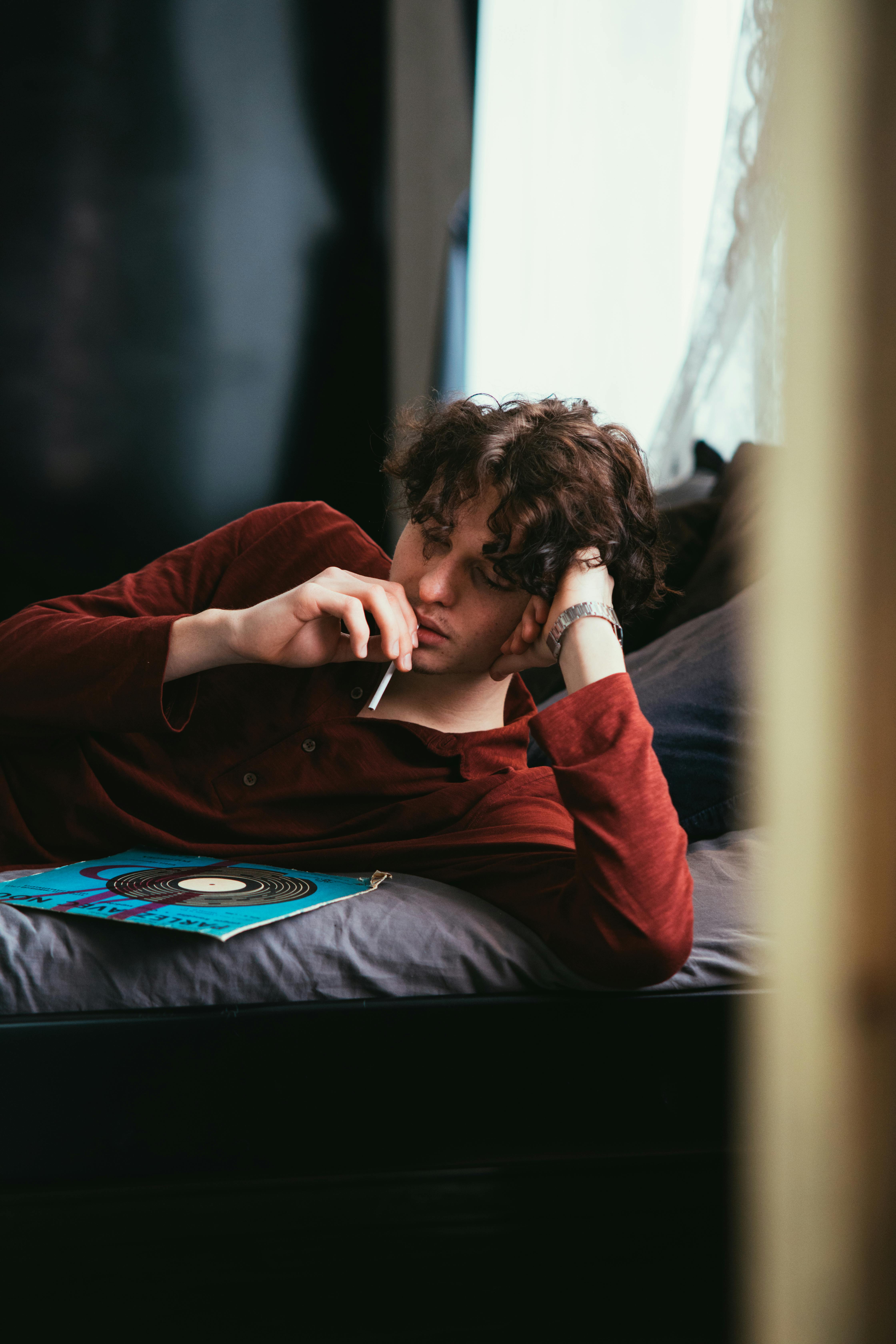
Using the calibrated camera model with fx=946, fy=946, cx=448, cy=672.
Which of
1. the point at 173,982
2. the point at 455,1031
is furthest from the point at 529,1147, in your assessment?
the point at 173,982

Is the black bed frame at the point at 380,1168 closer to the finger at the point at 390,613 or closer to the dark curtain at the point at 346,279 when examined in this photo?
the finger at the point at 390,613

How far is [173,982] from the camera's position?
2.48ft

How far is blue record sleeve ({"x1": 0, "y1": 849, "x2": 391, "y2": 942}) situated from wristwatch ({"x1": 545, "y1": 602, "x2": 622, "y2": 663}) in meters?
0.28

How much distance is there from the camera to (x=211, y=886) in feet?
Result: 2.68

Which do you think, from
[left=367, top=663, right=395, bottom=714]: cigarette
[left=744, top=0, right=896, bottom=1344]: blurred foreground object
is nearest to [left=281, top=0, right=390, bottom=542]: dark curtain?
[left=367, top=663, right=395, bottom=714]: cigarette

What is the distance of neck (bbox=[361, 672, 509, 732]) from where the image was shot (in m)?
1.03

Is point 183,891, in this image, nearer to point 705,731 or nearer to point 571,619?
point 571,619

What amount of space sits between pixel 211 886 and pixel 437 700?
1.08ft

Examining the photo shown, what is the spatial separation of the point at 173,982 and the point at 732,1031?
456 millimetres

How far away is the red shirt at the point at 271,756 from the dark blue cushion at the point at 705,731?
15 centimetres

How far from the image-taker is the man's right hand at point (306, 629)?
858 millimetres

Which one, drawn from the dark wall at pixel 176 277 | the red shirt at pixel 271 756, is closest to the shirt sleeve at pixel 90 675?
the red shirt at pixel 271 756

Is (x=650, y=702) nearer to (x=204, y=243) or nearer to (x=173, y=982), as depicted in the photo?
(x=173, y=982)

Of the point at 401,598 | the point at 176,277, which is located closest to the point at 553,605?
the point at 401,598
